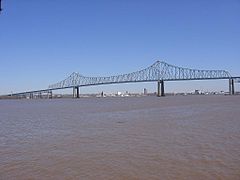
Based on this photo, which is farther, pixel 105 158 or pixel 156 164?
pixel 105 158

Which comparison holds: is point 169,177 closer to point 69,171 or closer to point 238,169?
point 238,169

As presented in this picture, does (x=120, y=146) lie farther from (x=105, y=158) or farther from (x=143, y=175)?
(x=143, y=175)

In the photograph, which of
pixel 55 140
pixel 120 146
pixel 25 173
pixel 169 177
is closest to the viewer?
pixel 169 177

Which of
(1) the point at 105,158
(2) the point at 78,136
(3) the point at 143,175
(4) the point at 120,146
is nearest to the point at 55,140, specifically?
(2) the point at 78,136

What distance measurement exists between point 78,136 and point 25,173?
22.2 ft

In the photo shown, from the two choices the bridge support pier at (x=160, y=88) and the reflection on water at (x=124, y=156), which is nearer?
the reflection on water at (x=124, y=156)

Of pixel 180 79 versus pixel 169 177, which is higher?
pixel 180 79

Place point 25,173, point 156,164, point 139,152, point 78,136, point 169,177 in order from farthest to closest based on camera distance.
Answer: point 78,136
point 139,152
point 156,164
point 25,173
point 169,177

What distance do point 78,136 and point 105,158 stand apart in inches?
211

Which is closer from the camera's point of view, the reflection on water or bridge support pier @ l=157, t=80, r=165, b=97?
the reflection on water

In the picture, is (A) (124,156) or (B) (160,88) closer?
(A) (124,156)

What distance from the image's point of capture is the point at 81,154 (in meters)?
10.9

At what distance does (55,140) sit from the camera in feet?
46.8

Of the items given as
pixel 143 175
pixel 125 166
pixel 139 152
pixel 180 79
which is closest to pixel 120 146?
pixel 139 152
